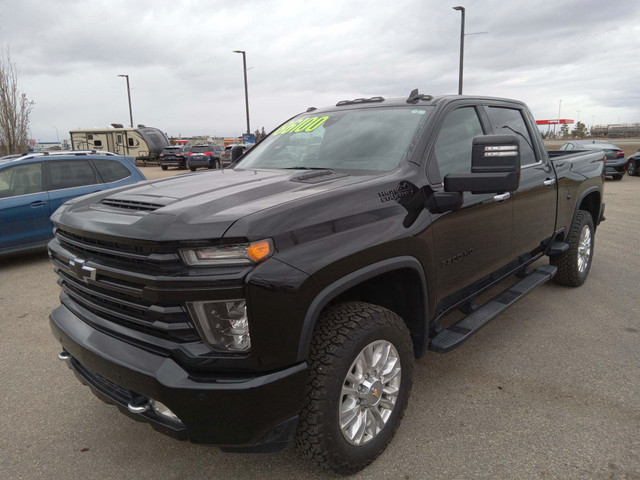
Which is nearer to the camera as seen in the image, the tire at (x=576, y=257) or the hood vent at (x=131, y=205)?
the hood vent at (x=131, y=205)

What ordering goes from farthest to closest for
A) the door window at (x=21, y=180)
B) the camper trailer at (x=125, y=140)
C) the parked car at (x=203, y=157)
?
the camper trailer at (x=125, y=140)
the parked car at (x=203, y=157)
the door window at (x=21, y=180)

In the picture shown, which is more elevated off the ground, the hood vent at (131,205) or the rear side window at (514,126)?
the rear side window at (514,126)

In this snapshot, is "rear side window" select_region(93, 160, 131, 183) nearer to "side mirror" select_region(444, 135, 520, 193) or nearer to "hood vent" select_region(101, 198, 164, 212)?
"hood vent" select_region(101, 198, 164, 212)

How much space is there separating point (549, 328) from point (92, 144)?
106 feet

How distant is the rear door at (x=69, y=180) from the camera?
6.73 m

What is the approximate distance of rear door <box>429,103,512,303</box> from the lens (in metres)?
2.79

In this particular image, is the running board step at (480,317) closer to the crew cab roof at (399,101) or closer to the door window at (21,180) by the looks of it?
the crew cab roof at (399,101)

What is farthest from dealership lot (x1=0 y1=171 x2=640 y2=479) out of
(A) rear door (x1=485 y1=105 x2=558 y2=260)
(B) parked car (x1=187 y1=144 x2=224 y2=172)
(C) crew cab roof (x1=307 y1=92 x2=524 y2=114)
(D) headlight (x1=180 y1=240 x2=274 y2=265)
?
(B) parked car (x1=187 y1=144 x2=224 y2=172)

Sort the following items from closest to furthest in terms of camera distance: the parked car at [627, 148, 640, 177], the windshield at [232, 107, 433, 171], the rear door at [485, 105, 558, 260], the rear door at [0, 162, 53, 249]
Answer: the windshield at [232, 107, 433, 171] → the rear door at [485, 105, 558, 260] → the rear door at [0, 162, 53, 249] → the parked car at [627, 148, 640, 177]

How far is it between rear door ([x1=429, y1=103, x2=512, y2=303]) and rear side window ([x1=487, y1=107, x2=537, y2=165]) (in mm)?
283

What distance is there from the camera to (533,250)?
414 centimetres

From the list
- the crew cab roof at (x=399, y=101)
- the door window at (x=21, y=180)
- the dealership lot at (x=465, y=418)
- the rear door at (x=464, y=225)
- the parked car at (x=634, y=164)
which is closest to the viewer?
the dealership lot at (x=465, y=418)

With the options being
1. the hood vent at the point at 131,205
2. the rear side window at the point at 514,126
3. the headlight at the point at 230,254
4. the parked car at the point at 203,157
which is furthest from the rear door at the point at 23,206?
the parked car at the point at 203,157

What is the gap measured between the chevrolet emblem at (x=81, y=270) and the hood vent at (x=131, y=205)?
33cm
